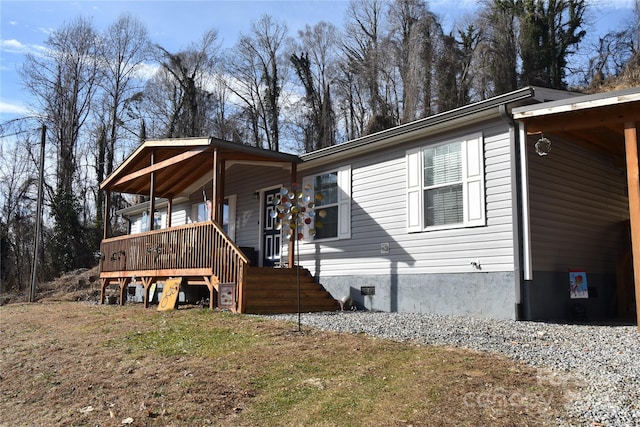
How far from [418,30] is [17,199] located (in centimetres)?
1908

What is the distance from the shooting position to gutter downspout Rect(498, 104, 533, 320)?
764 centimetres

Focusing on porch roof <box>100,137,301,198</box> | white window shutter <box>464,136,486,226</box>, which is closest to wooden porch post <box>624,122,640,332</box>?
white window shutter <box>464,136,486,226</box>

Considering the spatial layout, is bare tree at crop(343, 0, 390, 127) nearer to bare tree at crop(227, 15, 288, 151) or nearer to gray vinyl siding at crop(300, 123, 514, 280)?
bare tree at crop(227, 15, 288, 151)

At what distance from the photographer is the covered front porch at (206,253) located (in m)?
9.32

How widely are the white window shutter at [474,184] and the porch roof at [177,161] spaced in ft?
12.8

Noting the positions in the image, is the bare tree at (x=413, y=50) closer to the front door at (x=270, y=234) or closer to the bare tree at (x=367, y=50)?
the bare tree at (x=367, y=50)

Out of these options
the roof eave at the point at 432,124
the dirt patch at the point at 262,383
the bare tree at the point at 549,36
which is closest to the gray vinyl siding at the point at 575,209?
the roof eave at the point at 432,124

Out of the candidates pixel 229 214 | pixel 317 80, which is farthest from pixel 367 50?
pixel 229 214

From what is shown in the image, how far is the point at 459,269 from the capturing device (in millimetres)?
8492

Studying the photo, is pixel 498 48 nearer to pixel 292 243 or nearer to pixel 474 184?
pixel 292 243

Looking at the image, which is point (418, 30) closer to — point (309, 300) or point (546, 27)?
point (546, 27)

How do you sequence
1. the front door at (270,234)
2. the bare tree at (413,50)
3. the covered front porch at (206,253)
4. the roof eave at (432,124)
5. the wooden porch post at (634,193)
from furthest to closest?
the bare tree at (413,50)
the front door at (270,234)
the covered front porch at (206,253)
the roof eave at (432,124)
the wooden porch post at (634,193)

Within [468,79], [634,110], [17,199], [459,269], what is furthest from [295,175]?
[17,199]

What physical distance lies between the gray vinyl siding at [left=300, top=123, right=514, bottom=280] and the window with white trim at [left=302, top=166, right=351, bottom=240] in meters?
0.14
